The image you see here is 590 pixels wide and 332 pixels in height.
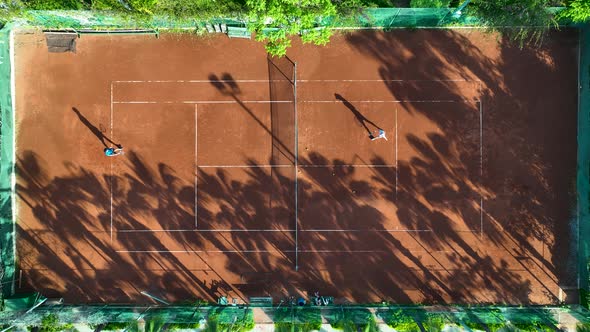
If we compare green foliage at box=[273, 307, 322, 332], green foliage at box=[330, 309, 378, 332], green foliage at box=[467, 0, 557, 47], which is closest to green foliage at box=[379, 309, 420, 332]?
green foliage at box=[330, 309, 378, 332]

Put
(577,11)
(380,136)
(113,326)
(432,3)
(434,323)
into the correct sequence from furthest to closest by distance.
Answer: (113,326) < (380,136) < (434,323) < (432,3) < (577,11)

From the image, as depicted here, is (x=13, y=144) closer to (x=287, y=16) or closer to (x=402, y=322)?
(x=287, y=16)

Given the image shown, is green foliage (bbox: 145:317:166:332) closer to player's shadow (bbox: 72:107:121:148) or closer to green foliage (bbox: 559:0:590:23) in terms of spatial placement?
player's shadow (bbox: 72:107:121:148)

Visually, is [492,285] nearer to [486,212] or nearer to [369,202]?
[486,212]

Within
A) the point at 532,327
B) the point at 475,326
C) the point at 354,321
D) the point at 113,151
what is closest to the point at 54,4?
the point at 113,151

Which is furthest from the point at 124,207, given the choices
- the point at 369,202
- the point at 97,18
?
the point at 369,202

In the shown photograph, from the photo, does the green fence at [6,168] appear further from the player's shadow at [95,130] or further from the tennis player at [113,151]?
the tennis player at [113,151]
